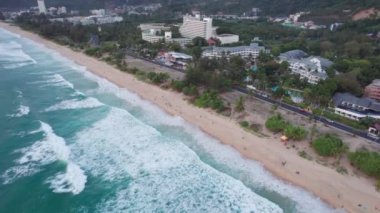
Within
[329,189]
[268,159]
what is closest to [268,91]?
[268,159]

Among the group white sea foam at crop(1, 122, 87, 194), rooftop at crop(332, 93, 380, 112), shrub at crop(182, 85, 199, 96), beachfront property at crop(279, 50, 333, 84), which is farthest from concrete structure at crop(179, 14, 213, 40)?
white sea foam at crop(1, 122, 87, 194)

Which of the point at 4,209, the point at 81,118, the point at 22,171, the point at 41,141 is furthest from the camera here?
the point at 81,118

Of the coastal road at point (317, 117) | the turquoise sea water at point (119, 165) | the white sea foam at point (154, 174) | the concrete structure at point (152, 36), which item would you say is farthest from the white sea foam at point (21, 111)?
the concrete structure at point (152, 36)

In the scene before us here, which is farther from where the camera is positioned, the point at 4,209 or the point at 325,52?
the point at 325,52

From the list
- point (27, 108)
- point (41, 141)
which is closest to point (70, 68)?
point (27, 108)

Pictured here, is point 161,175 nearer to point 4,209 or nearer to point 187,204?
point 187,204

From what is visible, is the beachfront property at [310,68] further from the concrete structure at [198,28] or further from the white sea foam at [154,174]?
the concrete structure at [198,28]

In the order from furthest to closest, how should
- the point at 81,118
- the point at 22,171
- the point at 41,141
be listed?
the point at 81,118, the point at 41,141, the point at 22,171

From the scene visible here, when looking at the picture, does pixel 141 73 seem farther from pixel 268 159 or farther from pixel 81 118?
pixel 268 159
